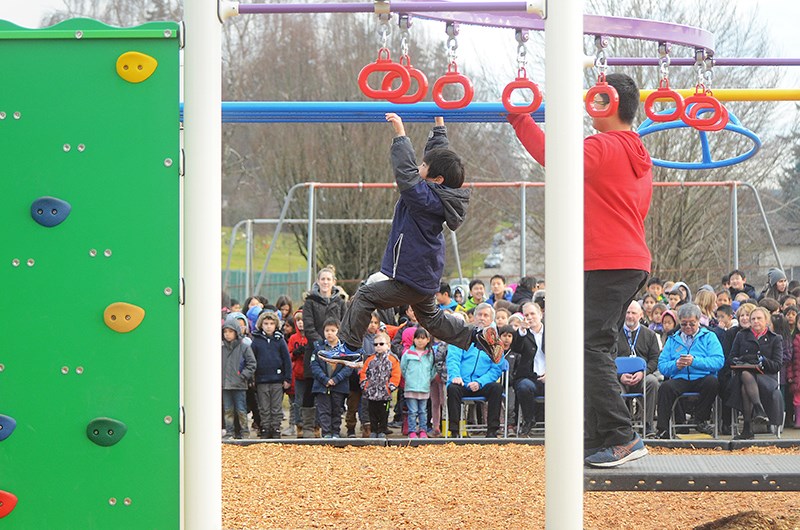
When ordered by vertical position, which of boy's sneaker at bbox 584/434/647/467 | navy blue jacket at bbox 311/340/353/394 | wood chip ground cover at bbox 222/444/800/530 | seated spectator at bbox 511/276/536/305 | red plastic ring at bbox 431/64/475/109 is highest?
red plastic ring at bbox 431/64/475/109

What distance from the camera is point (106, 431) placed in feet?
11.1

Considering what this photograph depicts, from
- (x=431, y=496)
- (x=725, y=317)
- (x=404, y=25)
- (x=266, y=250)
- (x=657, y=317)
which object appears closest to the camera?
(x=404, y=25)

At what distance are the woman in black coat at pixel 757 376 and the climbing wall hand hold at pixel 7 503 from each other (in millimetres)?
7254

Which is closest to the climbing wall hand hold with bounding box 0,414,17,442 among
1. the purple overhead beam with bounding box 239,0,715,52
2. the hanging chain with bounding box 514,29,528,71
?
the purple overhead beam with bounding box 239,0,715,52

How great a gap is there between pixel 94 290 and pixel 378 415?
6.09 meters

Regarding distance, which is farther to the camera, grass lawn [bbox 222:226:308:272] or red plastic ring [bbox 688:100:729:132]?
grass lawn [bbox 222:226:308:272]


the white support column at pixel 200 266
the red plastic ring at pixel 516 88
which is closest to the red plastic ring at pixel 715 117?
the red plastic ring at pixel 516 88

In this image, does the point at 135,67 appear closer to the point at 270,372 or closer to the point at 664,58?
the point at 664,58

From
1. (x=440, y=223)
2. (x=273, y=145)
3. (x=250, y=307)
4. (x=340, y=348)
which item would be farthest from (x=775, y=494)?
(x=273, y=145)

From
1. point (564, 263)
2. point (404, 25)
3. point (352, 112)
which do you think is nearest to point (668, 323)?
point (352, 112)

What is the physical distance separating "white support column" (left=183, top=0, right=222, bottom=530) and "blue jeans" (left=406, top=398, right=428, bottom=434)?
5.88 metres

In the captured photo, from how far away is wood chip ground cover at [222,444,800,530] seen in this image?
543 centimetres

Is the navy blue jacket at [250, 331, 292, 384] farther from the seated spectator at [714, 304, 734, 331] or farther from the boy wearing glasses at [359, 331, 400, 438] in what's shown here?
the seated spectator at [714, 304, 734, 331]

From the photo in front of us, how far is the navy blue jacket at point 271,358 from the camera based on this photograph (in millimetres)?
9461
